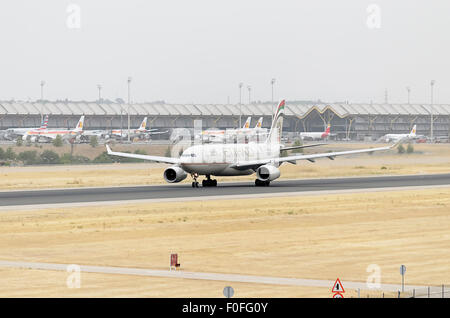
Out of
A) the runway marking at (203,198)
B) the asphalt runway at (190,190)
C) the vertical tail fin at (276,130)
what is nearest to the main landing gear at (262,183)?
the asphalt runway at (190,190)

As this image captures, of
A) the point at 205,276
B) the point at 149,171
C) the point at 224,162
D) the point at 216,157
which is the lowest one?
the point at 205,276

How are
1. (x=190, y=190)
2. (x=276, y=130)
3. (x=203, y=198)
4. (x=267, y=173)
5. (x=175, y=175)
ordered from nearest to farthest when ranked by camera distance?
(x=203, y=198) → (x=190, y=190) → (x=175, y=175) → (x=267, y=173) → (x=276, y=130)

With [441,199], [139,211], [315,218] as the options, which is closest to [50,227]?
[139,211]

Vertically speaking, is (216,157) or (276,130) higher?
(276,130)

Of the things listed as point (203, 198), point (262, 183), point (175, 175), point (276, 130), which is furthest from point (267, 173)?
point (203, 198)

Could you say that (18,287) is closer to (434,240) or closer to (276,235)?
(276,235)

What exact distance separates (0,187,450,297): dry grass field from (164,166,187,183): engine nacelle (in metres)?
13.4

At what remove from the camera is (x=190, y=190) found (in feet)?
269

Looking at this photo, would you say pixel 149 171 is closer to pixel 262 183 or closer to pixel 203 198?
pixel 262 183

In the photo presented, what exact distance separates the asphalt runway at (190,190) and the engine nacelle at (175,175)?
96 centimetres

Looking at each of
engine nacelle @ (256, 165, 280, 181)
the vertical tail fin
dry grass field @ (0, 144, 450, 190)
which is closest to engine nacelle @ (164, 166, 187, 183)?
engine nacelle @ (256, 165, 280, 181)

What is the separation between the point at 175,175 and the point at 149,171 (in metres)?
33.9

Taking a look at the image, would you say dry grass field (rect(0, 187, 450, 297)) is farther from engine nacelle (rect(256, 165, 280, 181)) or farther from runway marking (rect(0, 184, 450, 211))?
engine nacelle (rect(256, 165, 280, 181))

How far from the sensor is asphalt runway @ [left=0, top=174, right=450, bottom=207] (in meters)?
73.6
